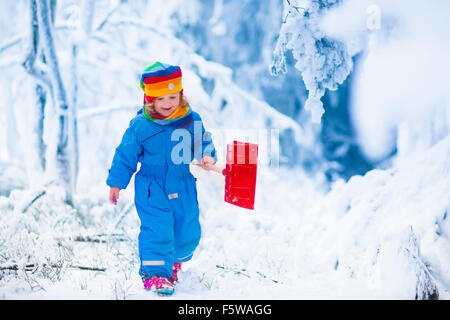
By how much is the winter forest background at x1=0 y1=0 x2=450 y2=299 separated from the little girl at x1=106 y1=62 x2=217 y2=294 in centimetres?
16

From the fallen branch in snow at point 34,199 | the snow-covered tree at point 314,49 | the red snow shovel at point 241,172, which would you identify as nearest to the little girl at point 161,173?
the red snow shovel at point 241,172

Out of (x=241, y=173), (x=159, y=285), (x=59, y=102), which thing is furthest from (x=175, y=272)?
(x=59, y=102)

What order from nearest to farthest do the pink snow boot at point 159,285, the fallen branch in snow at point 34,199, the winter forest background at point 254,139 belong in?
the pink snow boot at point 159,285, the winter forest background at point 254,139, the fallen branch in snow at point 34,199

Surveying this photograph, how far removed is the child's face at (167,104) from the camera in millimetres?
1824

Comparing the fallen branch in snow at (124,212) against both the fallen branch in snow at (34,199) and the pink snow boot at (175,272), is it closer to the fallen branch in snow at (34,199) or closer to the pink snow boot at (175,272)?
the fallen branch in snow at (34,199)

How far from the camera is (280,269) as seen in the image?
220cm

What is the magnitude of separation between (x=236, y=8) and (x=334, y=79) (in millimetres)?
1248

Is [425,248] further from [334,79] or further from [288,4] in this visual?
[288,4]

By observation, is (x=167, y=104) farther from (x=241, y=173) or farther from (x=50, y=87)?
(x=50, y=87)

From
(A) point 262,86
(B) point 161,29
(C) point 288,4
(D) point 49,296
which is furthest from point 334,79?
(D) point 49,296

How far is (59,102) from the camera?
2.75 m

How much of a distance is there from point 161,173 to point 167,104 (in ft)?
0.95

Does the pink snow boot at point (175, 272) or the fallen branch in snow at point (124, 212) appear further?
the fallen branch in snow at point (124, 212)

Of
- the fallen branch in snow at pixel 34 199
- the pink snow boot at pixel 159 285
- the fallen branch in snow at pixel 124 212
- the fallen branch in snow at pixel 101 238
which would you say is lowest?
the pink snow boot at pixel 159 285
